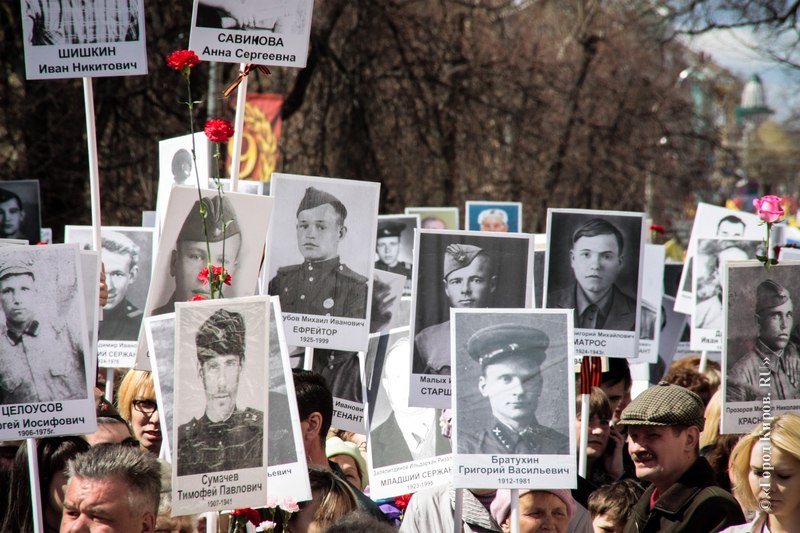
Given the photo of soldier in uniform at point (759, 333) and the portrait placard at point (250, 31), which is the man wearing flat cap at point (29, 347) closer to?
the portrait placard at point (250, 31)

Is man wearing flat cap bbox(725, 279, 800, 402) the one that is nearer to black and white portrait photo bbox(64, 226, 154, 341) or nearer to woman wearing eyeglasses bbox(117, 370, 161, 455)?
woman wearing eyeglasses bbox(117, 370, 161, 455)

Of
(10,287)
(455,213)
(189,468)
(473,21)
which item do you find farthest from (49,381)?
(473,21)

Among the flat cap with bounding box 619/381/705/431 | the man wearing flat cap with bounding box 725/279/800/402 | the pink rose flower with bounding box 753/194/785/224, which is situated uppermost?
the pink rose flower with bounding box 753/194/785/224

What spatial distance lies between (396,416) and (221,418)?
1635mm

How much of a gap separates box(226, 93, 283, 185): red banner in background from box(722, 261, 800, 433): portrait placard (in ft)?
24.8

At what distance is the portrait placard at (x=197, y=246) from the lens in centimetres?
410

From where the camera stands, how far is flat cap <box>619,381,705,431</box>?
4285 mm

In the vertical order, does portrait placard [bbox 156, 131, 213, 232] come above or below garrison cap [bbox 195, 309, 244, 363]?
above

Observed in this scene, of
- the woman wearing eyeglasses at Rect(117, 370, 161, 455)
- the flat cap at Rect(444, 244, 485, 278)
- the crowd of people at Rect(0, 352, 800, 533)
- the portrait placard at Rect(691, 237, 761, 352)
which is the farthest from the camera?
the portrait placard at Rect(691, 237, 761, 352)

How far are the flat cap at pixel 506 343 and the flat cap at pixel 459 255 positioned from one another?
0.91 m

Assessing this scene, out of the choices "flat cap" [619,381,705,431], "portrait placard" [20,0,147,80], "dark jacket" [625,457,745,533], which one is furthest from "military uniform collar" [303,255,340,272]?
"dark jacket" [625,457,745,533]

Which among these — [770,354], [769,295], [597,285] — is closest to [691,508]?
[770,354]

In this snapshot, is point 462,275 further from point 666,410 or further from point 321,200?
point 666,410

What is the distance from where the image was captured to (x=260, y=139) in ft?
38.6
